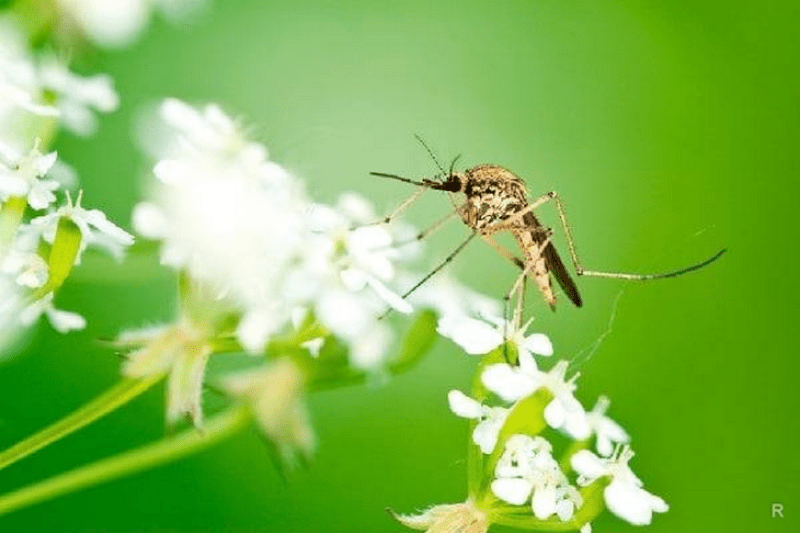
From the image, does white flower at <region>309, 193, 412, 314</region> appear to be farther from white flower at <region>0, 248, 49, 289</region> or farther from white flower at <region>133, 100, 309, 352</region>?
white flower at <region>0, 248, 49, 289</region>

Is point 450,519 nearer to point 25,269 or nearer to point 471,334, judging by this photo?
point 471,334

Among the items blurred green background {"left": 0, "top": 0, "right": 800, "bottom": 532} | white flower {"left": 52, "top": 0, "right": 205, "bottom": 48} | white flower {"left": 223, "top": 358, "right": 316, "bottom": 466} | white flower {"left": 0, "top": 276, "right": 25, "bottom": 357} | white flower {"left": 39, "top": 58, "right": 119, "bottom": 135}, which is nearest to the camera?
white flower {"left": 223, "top": 358, "right": 316, "bottom": 466}

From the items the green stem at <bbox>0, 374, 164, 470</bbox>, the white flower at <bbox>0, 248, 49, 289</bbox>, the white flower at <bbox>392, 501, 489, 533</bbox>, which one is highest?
the white flower at <bbox>0, 248, 49, 289</bbox>

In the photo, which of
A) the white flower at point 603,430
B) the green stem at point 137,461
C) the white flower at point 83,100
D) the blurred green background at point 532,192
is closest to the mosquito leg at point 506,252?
the white flower at point 603,430

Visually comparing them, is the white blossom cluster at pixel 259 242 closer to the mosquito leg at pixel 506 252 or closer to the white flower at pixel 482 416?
the white flower at pixel 482 416

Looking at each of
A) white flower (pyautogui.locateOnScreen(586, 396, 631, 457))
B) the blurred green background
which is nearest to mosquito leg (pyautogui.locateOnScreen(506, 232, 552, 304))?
white flower (pyautogui.locateOnScreen(586, 396, 631, 457))

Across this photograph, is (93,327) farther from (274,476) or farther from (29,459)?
(274,476)

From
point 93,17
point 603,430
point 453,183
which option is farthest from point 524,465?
point 93,17

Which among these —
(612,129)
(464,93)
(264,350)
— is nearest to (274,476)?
(464,93)
